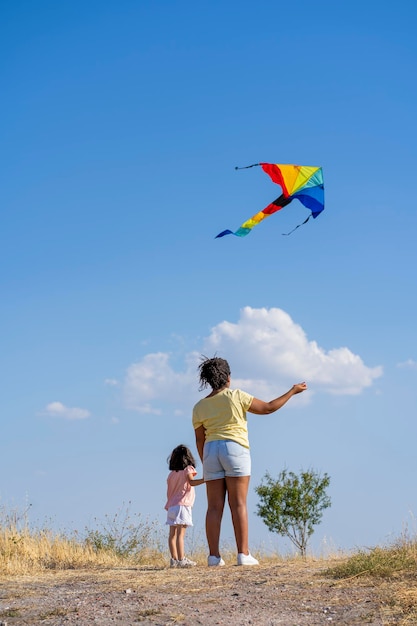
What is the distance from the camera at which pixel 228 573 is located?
8.20m

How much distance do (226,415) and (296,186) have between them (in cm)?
479

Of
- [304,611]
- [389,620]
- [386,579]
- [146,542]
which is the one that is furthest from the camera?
[146,542]

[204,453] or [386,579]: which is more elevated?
[204,453]

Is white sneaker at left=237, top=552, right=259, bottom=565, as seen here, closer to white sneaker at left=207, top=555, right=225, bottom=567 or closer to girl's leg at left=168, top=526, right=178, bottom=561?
white sneaker at left=207, top=555, right=225, bottom=567

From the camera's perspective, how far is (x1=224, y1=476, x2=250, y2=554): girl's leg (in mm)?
9086

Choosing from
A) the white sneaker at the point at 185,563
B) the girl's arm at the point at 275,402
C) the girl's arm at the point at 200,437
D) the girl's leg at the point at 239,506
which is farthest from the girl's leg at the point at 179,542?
the girl's arm at the point at 275,402

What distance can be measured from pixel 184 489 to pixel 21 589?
9.82 feet

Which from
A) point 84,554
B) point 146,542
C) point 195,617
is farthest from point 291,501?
point 195,617

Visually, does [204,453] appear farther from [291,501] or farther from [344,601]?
[291,501]

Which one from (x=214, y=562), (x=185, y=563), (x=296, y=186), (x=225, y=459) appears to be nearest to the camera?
(x=225, y=459)

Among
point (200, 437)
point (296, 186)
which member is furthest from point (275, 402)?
point (296, 186)

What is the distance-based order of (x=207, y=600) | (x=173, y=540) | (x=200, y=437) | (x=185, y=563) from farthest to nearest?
1. (x=173, y=540)
2. (x=185, y=563)
3. (x=200, y=437)
4. (x=207, y=600)

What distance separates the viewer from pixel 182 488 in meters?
10.6

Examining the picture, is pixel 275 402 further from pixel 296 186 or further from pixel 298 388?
pixel 296 186
